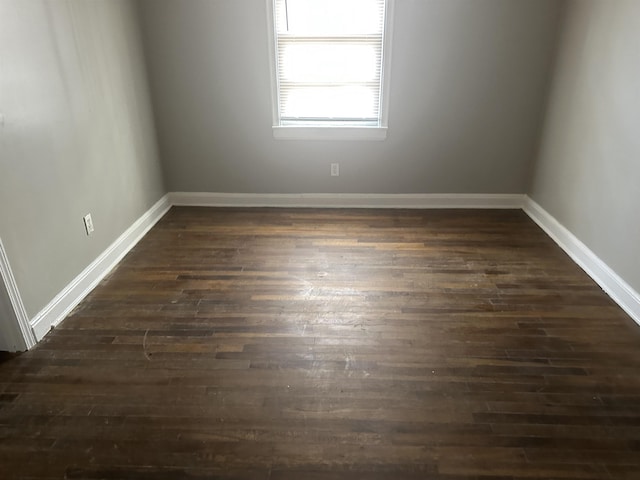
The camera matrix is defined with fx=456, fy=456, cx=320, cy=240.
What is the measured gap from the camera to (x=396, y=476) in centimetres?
161

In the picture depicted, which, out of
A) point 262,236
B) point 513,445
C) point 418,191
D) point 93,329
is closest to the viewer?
point 513,445

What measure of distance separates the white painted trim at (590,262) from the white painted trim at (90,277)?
310 cm

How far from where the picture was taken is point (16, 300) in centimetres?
214

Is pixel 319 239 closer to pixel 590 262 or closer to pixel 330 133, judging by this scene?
pixel 330 133

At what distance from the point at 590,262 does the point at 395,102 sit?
6.08 feet

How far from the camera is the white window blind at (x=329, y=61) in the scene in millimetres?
3465

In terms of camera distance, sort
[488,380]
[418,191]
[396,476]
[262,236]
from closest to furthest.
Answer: [396,476], [488,380], [262,236], [418,191]

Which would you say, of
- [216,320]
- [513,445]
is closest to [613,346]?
[513,445]

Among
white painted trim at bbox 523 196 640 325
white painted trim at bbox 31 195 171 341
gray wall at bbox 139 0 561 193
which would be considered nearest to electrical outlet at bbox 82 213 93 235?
white painted trim at bbox 31 195 171 341

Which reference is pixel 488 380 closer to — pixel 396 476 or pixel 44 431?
pixel 396 476

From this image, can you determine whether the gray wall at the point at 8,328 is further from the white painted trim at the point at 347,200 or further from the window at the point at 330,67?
the window at the point at 330,67

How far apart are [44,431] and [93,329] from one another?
686mm

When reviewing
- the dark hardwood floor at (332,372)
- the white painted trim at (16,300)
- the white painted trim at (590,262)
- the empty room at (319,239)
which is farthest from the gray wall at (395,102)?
the white painted trim at (16,300)

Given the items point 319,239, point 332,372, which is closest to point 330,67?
point 319,239
